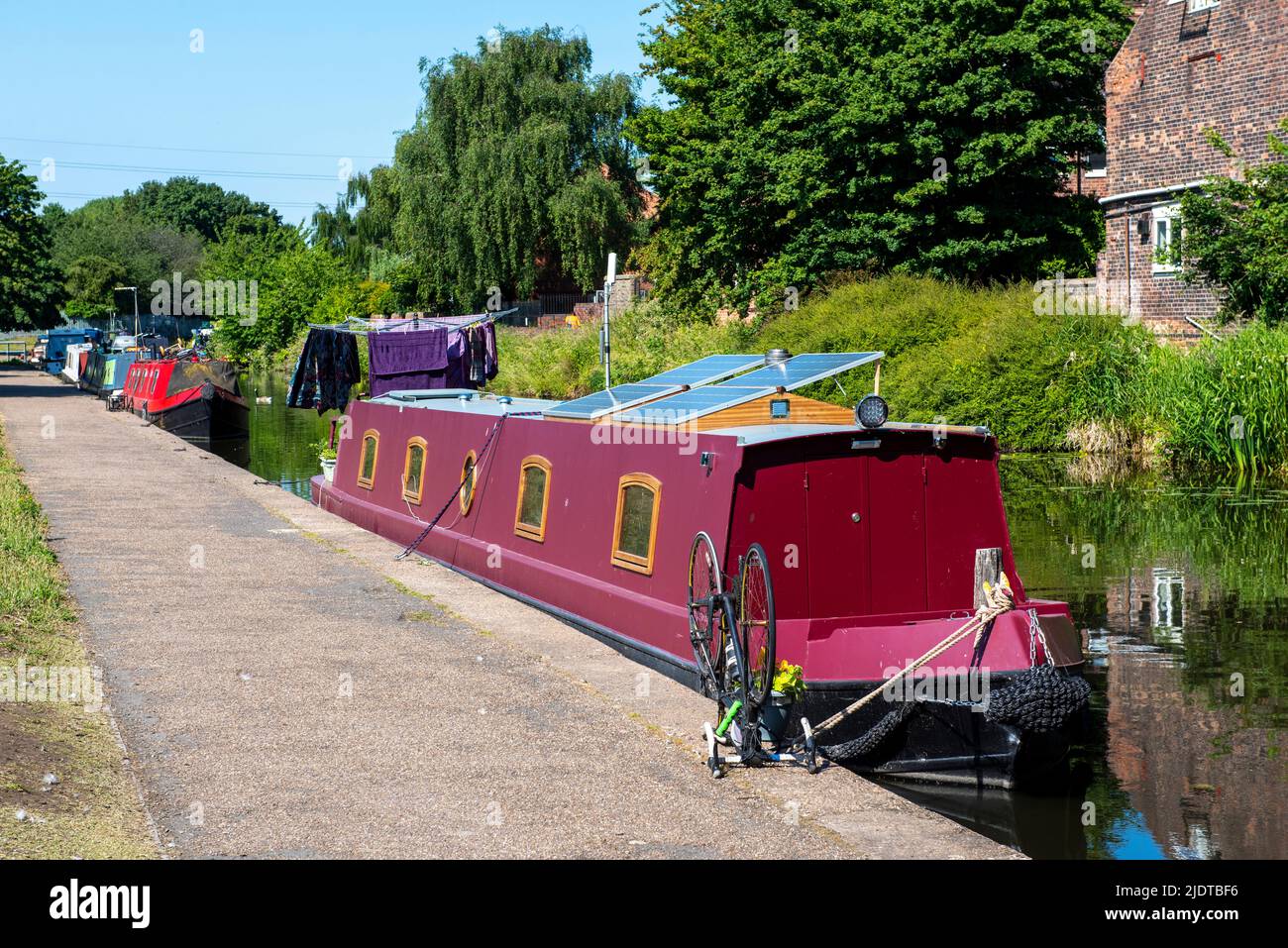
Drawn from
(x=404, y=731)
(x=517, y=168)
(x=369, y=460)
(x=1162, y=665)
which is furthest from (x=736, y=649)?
(x=517, y=168)

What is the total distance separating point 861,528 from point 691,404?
2235 millimetres

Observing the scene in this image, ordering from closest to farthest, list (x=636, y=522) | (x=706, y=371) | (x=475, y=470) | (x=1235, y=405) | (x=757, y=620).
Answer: (x=757, y=620) → (x=636, y=522) → (x=706, y=371) → (x=475, y=470) → (x=1235, y=405)

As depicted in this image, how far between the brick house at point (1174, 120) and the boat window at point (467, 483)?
16852 mm

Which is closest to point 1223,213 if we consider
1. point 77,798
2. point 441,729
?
point 441,729

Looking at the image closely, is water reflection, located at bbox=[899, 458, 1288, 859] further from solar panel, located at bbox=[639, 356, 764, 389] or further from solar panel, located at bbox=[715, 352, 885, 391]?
solar panel, located at bbox=[639, 356, 764, 389]

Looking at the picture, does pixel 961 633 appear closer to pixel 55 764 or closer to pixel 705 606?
pixel 705 606

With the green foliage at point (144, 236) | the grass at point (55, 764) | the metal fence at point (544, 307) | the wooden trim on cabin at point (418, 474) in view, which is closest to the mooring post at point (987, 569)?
the grass at point (55, 764)

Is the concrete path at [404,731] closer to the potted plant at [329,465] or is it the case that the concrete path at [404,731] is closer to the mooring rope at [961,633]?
the mooring rope at [961,633]

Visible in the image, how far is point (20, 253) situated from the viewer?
143ft

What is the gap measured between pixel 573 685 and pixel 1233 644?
250 inches

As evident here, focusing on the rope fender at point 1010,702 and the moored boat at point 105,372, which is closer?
the rope fender at point 1010,702

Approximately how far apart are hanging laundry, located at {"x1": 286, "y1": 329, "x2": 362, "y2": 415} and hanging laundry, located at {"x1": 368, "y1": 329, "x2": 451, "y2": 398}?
0.75m

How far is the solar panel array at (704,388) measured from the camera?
1034 cm

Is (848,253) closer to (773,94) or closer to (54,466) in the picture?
(773,94)
